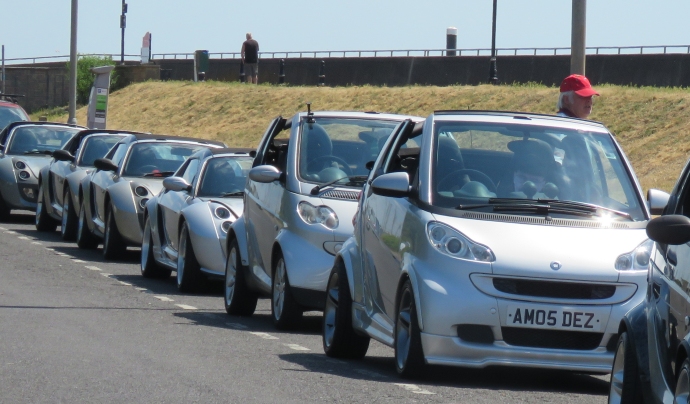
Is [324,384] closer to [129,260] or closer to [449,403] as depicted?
[449,403]

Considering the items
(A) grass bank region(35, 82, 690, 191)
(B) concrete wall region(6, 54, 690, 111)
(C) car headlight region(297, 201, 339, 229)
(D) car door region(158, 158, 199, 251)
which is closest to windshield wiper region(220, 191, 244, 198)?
(D) car door region(158, 158, 199, 251)

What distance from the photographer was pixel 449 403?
25.3 ft

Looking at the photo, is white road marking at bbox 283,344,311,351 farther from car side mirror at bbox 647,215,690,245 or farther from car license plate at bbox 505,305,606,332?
car side mirror at bbox 647,215,690,245

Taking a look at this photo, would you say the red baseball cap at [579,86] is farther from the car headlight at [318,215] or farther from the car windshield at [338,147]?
the car headlight at [318,215]

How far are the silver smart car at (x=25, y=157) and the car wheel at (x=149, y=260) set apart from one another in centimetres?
692

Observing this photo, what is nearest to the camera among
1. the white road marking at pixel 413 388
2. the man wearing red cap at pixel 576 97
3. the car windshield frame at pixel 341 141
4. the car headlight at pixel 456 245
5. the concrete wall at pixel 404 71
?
the white road marking at pixel 413 388

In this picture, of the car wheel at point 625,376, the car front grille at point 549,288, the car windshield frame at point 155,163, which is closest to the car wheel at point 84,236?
the car windshield frame at point 155,163

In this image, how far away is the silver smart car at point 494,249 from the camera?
8.10 m

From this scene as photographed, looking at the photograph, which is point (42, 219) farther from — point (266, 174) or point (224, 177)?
point (266, 174)

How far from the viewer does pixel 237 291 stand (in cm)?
1230

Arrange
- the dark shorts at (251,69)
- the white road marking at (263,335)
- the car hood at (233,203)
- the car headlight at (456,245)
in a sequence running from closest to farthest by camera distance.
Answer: the car headlight at (456,245) → the white road marking at (263,335) → the car hood at (233,203) → the dark shorts at (251,69)

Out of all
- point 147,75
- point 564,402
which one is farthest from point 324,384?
point 147,75

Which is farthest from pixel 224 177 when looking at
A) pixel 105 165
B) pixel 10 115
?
pixel 10 115

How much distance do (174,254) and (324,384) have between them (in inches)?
269
